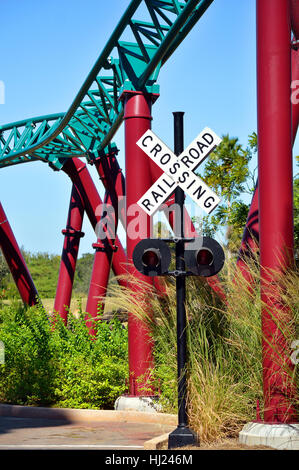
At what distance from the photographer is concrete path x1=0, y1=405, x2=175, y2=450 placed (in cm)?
725

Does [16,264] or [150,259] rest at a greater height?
[16,264]

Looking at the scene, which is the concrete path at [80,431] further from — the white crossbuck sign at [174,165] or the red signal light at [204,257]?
the white crossbuck sign at [174,165]

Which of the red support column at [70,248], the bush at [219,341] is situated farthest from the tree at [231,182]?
the bush at [219,341]

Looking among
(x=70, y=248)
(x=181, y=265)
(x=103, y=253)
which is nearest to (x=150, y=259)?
(x=181, y=265)

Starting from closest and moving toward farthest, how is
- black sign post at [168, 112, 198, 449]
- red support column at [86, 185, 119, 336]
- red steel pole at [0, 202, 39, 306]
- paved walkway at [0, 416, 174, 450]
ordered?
black sign post at [168, 112, 198, 449] < paved walkway at [0, 416, 174, 450] < red support column at [86, 185, 119, 336] < red steel pole at [0, 202, 39, 306]

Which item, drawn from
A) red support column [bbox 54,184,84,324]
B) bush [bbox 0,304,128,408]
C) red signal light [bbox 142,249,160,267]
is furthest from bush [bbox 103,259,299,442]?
red support column [bbox 54,184,84,324]

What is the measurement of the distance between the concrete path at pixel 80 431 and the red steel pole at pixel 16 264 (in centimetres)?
1025

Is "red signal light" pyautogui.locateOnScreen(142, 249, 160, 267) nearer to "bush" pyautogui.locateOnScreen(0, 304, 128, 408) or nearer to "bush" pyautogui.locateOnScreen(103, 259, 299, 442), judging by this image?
"bush" pyautogui.locateOnScreen(103, 259, 299, 442)

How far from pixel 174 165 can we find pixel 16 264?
46.2ft

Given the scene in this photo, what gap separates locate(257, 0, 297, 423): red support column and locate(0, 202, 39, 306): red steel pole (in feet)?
45.8

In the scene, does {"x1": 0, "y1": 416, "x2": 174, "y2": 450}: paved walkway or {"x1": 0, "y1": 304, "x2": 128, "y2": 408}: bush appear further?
{"x1": 0, "y1": 304, "x2": 128, "y2": 408}: bush

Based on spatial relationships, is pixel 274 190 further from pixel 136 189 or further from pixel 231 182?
pixel 231 182

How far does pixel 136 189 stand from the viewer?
991cm

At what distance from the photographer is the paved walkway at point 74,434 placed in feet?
23.6
